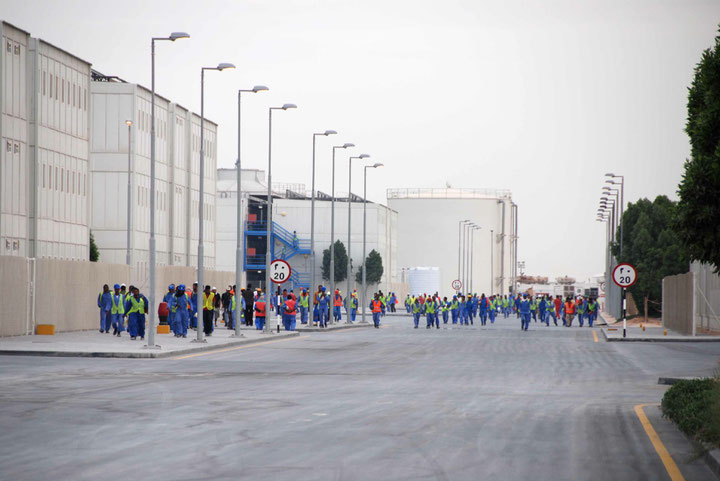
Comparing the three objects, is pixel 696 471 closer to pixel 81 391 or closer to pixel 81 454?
pixel 81 454

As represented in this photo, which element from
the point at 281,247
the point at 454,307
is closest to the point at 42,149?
Answer: the point at 454,307

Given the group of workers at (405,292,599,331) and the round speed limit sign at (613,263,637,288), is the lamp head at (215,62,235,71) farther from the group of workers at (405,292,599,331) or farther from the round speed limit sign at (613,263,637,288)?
the group of workers at (405,292,599,331)

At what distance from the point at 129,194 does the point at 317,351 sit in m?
27.5

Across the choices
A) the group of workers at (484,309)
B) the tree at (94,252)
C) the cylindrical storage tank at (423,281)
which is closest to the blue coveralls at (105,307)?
the tree at (94,252)

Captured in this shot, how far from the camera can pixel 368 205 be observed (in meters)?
108

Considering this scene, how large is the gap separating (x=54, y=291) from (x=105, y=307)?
6.00ft

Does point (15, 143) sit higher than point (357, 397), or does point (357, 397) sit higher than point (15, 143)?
point (15, 143)

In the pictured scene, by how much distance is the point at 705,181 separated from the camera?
51.5 feet

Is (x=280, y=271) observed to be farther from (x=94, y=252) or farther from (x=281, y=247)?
(x=281, y=247)

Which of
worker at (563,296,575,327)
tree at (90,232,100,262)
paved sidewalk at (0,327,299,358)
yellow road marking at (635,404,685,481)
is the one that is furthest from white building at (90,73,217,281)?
yellow road marking at (635,404,685,481)

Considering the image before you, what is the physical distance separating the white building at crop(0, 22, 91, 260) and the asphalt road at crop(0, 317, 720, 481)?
698 inches

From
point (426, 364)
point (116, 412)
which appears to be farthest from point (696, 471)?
point (426, 364)

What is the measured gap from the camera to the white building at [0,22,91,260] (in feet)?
134

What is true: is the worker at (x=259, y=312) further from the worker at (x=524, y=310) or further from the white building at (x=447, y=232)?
the white building at (x=447, y=232)
